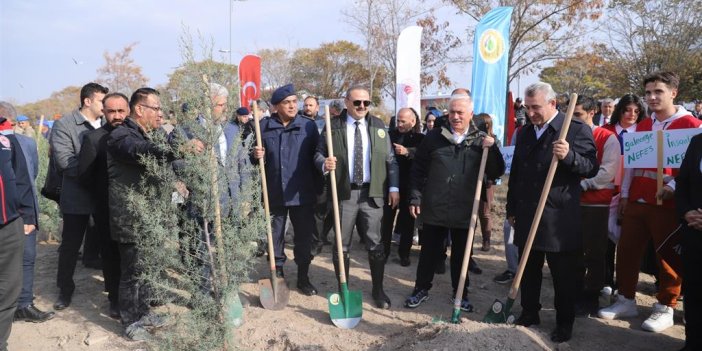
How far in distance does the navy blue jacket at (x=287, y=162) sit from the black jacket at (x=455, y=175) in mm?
1245

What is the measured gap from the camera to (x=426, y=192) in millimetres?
4590

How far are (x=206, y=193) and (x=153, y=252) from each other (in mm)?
504

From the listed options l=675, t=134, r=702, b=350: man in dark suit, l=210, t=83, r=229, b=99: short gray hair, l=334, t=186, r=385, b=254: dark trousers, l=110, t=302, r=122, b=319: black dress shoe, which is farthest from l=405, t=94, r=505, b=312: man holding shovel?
l=110, t=302, r=122, b=319: black dress shoe

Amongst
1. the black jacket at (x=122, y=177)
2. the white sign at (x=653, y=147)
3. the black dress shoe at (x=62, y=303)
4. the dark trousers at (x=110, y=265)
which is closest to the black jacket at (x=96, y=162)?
the dark trousers at (x=110, y=265)

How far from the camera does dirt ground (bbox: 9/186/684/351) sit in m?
3.49

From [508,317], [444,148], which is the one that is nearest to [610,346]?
[508,317]

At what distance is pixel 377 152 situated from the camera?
4.67 meters

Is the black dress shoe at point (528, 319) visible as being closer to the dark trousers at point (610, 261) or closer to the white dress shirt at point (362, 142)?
the dark trousers at point (610, 261)

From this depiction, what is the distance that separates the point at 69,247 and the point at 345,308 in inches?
108

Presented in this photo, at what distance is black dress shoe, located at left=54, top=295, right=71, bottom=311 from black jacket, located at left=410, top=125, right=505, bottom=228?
11.8ft

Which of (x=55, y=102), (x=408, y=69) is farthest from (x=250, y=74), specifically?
(x=55, y=102)

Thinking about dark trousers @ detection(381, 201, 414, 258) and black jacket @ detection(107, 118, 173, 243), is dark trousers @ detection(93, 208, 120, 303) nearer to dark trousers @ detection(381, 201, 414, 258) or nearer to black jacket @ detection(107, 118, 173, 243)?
black jacket @ detection(107, 118, 173, 243)

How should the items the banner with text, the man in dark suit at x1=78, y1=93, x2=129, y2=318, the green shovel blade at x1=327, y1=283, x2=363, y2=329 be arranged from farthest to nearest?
the banner with text → the green shovel blade at x1=327, y1=283, x2=363, y2=329 → the man in dark suit at x1=78, y1=93, x2=129, y2=318

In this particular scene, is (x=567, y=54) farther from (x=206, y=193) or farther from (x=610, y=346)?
(x=206, y=193)
